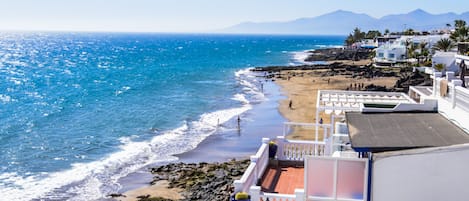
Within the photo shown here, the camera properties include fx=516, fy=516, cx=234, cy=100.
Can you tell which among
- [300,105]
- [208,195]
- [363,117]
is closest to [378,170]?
[363,117]

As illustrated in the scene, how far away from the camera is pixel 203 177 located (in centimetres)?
2408

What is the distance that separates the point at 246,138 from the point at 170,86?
33.3 metres

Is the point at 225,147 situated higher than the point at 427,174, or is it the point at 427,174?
the point at 427,174

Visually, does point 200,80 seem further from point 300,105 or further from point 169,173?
point 169,173

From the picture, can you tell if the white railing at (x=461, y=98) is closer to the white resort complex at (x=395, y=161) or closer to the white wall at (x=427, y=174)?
the white resort complex at (x=395, y=161)

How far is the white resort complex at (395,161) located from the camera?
26.9 ft

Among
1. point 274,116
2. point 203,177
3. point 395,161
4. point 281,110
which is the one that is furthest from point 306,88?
point 395,161

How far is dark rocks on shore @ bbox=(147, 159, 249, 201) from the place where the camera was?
2070 centimetres

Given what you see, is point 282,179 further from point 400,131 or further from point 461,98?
point 461,98

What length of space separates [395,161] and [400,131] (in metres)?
1.59

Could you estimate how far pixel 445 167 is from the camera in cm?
815

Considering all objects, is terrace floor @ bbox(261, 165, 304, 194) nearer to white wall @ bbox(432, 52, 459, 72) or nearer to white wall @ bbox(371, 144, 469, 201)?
white wall @ bbox(371, 144, 469, 201)

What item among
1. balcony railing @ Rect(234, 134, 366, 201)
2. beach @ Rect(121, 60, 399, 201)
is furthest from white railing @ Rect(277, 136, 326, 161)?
beach @ Rect(121, 60, 399, 201)

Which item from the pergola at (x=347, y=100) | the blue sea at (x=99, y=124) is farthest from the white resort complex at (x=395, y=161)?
the blue sea at (x=99, y=124)
